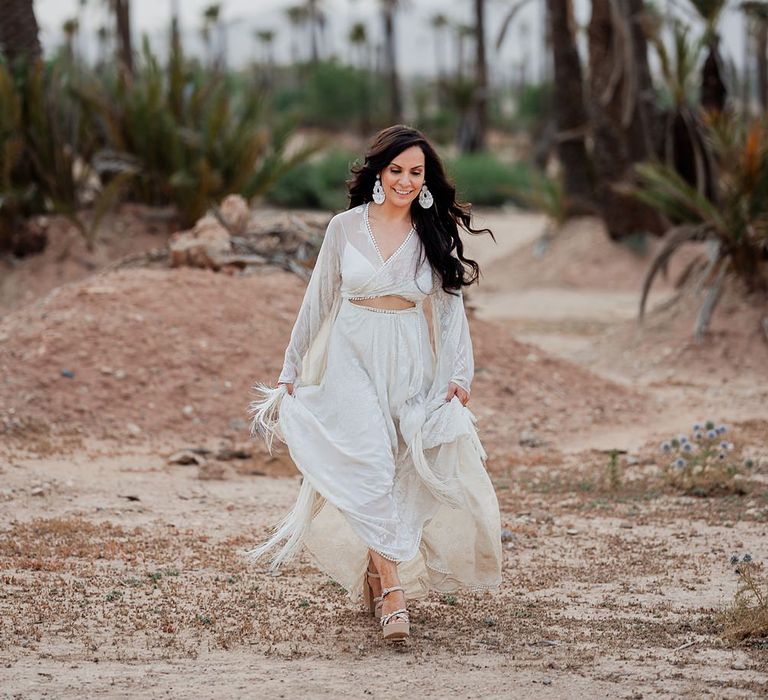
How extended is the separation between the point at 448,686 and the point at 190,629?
971 millimetres

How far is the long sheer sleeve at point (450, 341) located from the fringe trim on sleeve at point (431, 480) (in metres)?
0.25

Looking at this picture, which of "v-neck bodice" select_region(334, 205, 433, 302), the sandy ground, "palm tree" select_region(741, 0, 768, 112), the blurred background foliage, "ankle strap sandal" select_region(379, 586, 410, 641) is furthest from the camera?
"palm tree" select_region(741, 0, 768, 112)

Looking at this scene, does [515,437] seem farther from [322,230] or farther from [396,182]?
A: [396,182]

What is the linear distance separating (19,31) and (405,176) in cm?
957

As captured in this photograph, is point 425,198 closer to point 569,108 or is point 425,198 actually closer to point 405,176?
point 405,176

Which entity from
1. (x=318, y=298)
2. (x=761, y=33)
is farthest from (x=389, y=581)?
(x=761, y=33)

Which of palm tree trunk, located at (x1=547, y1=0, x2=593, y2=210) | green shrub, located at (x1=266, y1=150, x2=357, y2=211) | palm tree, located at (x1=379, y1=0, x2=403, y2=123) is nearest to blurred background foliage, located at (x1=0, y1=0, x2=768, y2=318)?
palm tree trunk, located at (x1=547, y1=0, x2=593, y2=210)

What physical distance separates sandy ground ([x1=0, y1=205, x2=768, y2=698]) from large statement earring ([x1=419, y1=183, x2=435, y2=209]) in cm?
141

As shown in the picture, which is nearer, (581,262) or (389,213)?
(389,213)

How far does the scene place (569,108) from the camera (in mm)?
17562

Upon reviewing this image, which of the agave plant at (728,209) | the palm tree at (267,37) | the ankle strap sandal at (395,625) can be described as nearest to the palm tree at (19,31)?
the agave plant at (728,209)

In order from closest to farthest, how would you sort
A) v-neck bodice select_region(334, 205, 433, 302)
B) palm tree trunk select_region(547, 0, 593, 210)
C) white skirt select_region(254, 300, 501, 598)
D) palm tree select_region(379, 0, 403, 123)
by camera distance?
white skirt select_region(254, 300, 501, 598), v-neck bodice select_region(334, 205, 433, 302), palm tree trunk select_region(547, 0, 593, 210), palm tree select_region(379, 0, 403, 123)

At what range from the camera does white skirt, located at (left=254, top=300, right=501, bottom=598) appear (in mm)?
4254

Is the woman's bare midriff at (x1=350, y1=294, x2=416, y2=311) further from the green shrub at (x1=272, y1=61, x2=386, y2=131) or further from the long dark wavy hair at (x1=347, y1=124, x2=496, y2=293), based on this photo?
the green shrub at (x1=272, y1=61, x2=386, y2=131)
